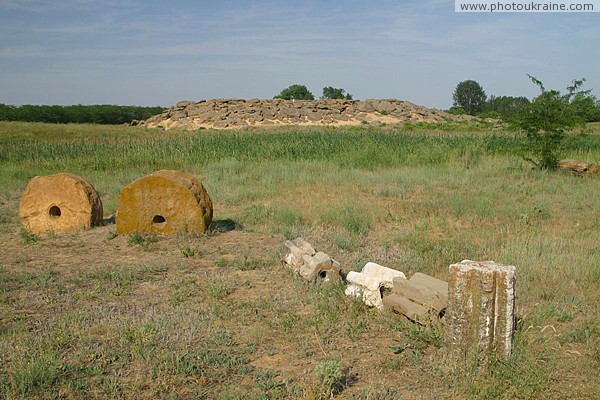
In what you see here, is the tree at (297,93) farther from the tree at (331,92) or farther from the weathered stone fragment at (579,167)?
the weathered stone fragment at (579,167)

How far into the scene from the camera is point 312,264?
19.7ft

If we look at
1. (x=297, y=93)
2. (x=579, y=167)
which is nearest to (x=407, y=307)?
(x=579, y=167)

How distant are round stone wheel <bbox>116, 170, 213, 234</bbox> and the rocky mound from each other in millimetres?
25743

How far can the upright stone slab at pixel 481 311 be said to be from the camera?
3.80 m

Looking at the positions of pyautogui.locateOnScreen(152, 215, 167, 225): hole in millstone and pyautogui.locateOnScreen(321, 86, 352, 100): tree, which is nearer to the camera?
pyautogui.locateOnScreen(152, 215, 167, 225): hole in millstone

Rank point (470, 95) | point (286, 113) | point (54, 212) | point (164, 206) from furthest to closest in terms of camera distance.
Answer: point (470, 95)
point (286, 113)
point (54, 212)
point (164, 206)

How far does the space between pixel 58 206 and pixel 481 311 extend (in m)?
7.14

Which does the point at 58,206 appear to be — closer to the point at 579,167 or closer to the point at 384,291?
the point at 384,291

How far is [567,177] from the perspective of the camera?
1355 centimetres

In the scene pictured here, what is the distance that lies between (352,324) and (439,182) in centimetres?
848

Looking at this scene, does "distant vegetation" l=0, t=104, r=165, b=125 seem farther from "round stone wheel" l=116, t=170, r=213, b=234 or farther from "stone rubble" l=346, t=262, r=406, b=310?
"stone rubble" l=346, t=262, r=406, b=310

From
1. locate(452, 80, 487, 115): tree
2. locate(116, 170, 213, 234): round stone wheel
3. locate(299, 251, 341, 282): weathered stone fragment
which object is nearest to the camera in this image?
locate(299, 251, 341, 282): weathered stone fragment

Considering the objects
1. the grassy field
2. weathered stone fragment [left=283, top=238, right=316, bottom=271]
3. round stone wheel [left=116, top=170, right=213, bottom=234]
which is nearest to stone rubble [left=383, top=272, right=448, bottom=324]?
the grassy field

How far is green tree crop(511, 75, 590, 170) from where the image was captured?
14547 mm
